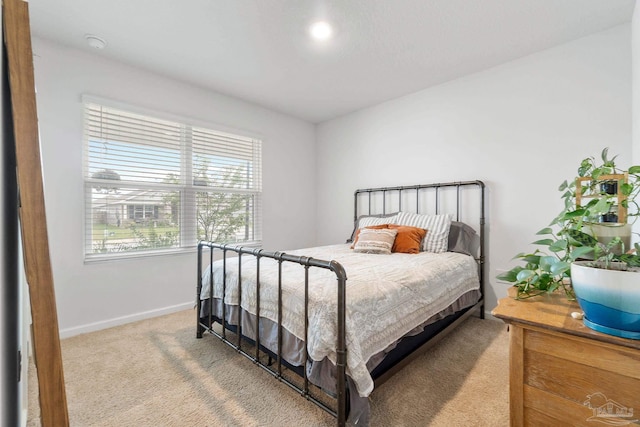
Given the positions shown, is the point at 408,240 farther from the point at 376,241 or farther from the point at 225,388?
the point at 225,388

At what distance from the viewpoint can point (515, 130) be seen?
104 inches

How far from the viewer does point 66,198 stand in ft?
7.82

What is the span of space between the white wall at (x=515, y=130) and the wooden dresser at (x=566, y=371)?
1.99 metres

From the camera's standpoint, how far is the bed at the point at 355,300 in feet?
4.33

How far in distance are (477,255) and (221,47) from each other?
3039 millimetres

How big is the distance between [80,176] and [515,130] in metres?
3.91

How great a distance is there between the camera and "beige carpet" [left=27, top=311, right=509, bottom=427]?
145 centimetres

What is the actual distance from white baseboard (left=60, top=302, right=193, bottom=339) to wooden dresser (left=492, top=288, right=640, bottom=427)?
9.77 ft

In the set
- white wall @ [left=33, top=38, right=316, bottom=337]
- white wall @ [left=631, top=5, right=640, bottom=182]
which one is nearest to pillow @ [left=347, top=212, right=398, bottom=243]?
white wall @ [left=33, top=38, right=316, bottom=337]

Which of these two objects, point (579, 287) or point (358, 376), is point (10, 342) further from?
point (579, 287)

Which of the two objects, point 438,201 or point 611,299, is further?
point 438,201

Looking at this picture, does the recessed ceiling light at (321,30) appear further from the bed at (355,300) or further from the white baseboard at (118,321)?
the white baseboard at (118,321)

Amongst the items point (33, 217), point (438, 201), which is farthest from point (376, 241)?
point (33, 217)

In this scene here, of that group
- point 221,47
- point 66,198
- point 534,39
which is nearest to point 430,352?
point 534,39
